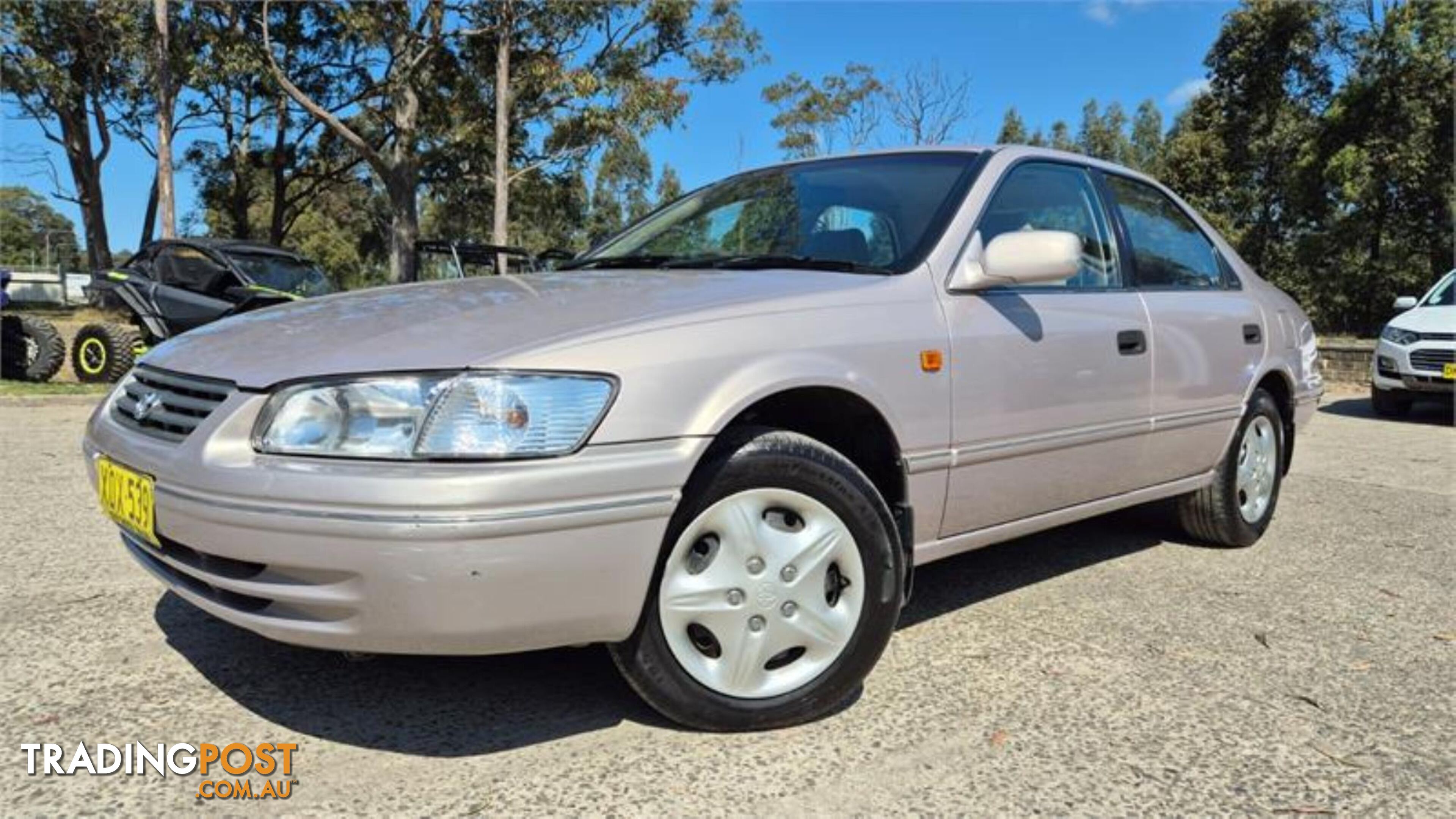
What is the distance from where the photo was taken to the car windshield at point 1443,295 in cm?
1016

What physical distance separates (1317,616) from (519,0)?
58.4 ft

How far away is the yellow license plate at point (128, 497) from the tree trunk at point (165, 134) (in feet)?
51.6

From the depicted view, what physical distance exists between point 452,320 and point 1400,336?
10351 mm

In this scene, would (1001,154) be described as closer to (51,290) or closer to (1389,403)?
(1389,403)

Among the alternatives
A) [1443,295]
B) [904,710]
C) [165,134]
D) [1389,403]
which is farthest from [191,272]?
[1443,295]

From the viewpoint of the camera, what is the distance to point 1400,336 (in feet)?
32.1

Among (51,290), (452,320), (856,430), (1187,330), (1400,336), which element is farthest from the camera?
(51,290)

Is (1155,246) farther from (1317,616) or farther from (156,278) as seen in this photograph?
(156,278)

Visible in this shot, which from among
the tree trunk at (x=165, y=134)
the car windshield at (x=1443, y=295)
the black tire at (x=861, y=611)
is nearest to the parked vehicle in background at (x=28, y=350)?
the tree trunk at (x=165, y=134)

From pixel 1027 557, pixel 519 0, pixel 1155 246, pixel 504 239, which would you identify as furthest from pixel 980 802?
pixel 519 0

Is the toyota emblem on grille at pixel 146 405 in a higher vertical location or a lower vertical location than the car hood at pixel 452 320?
lower

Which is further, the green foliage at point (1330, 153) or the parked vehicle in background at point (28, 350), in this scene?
the green foliage at point (1330, 153)

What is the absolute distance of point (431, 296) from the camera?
2.71m

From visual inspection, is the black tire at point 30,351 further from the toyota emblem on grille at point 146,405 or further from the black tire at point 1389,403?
the black tire at point 1389,403
